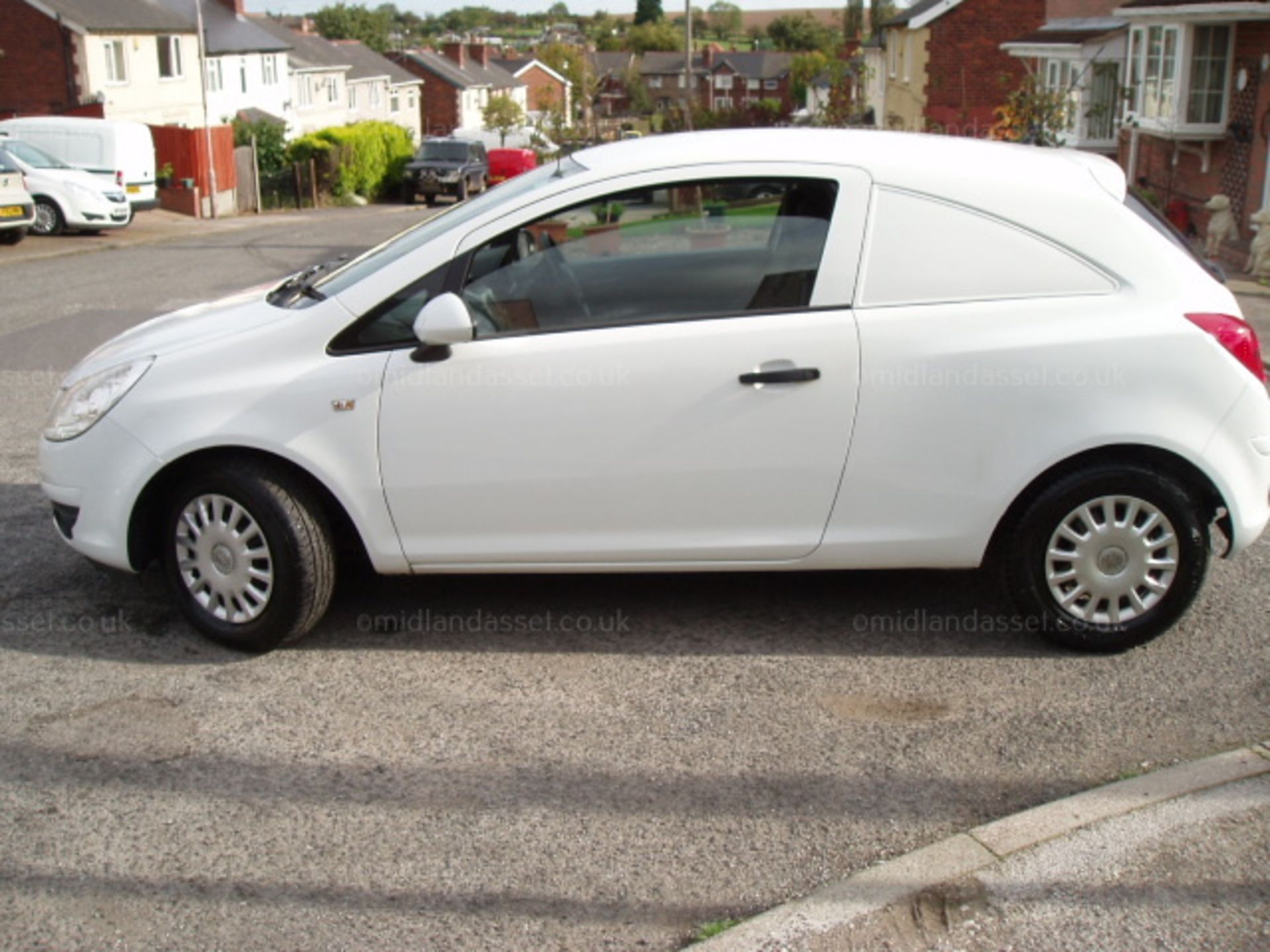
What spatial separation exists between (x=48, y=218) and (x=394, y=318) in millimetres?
23159

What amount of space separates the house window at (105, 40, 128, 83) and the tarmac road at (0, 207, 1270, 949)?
41441mm

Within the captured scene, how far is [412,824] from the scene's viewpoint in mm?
3994

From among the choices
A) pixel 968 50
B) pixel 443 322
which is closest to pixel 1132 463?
pixel 443 322

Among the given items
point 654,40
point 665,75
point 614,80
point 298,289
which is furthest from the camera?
point 654,40

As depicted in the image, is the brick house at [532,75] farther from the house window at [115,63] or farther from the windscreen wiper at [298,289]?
the windscreen wiper at [298,289]

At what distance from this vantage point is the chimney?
96.5 meters

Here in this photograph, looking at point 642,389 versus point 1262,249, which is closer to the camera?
point 642,389

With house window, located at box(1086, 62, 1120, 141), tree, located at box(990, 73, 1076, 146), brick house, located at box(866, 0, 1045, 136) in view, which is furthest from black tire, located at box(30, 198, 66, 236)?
brick house, located at box(866, 0, 1045, 136)

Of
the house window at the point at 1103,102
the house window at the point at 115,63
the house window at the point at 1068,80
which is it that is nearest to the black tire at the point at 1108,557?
the house window at the point at 1068,80

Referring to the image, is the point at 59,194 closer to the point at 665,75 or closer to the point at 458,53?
the point at 458,53

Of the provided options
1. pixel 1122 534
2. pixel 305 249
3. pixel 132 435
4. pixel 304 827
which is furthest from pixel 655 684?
pixel 305 249

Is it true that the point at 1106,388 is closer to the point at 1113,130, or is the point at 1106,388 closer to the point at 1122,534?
the point at 1122,534

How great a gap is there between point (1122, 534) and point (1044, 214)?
114 cm

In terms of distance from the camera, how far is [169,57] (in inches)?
1884
